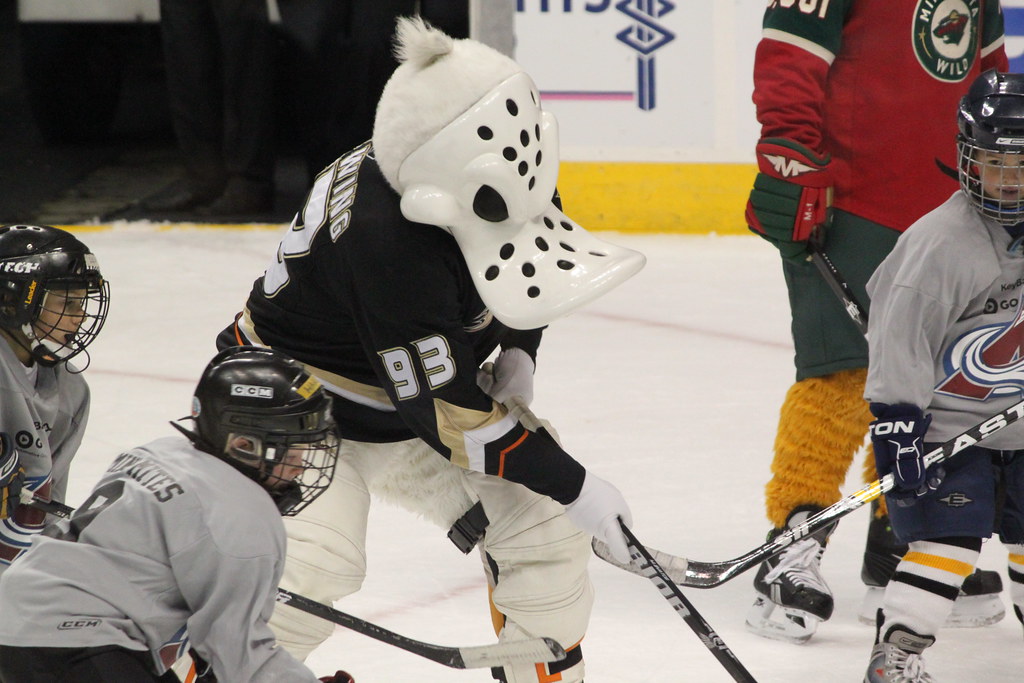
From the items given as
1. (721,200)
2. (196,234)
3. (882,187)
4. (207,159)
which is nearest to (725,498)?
(882,187)

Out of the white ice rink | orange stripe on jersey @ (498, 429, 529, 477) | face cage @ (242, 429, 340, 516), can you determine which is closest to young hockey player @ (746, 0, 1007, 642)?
the white ice rink

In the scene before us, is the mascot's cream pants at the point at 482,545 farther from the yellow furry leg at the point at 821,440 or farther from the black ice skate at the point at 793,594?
the yellow furry leg at the point at 821,440

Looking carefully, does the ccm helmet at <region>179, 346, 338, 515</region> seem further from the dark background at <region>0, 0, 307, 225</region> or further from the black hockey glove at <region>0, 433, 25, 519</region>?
the dark background at <region>0, 0, 307, 225</region>

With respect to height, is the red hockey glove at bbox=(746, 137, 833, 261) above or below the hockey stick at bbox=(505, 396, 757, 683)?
above

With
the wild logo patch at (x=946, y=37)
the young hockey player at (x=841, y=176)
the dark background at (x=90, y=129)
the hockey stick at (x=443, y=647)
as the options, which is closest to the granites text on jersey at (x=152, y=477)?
the hockey stick at (x=443, y=647)

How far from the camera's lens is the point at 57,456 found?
1.94 metres

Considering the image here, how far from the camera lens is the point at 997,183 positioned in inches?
75.9

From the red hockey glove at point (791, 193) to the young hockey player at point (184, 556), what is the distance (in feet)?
3.95

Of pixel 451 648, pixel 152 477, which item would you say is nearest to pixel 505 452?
pixel 451 648

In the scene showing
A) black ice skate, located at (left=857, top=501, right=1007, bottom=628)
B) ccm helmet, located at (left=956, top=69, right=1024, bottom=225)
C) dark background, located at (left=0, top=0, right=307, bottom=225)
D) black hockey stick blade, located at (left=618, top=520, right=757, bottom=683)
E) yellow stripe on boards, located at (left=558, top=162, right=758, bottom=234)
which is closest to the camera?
black hockey stick blade, located at (left=618, top=520, right=757, bottom=683)

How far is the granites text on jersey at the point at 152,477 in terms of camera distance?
1386mm

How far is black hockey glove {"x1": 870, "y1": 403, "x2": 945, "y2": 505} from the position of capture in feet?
6.35

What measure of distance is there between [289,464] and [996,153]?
41.8 inches

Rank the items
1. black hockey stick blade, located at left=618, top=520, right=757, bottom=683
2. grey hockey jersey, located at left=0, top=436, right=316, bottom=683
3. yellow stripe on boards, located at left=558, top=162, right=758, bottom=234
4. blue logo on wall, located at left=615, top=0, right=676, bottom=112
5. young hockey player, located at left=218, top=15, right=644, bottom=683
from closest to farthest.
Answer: grey hockey jersey, located at left=0, top=436, right=316, bottom=683
young hockey player, located at left=218, top=15, right=644, bottom=683
black hockey stick blade, located at left=618, top=520, right=757, bottom=683
blue logo on wall, located at left=615, top=0, right=676, bottom=112
yellow stripe on boards, located at left=558, top=162, right=758, bottom=234
